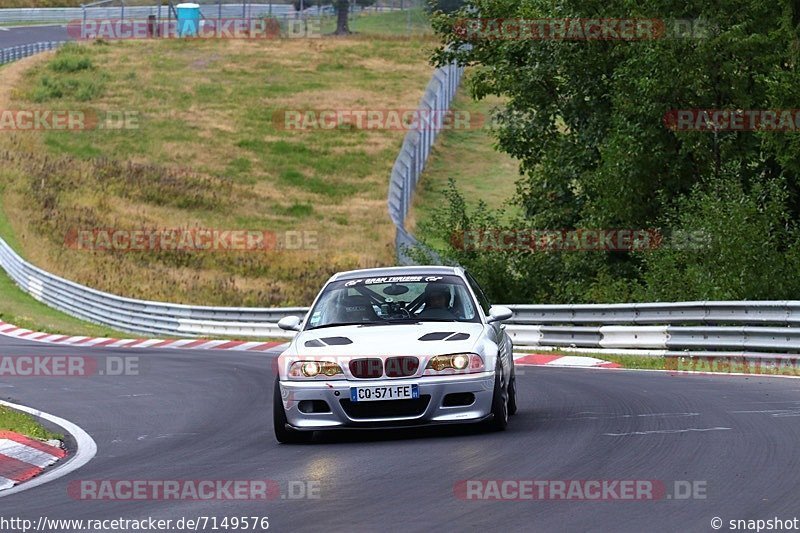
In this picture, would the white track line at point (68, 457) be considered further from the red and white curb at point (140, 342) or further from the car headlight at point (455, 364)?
the red and white curb at point (140, 342)

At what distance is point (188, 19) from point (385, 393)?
88.9 metres

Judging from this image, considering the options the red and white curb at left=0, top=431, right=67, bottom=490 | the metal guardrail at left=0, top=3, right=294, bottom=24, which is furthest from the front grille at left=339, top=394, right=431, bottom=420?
the metal guardrail at left=0, top=3, right=294, bottom=24

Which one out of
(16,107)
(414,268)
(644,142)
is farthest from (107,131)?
(414,268)

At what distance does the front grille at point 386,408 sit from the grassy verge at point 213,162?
94.7ft

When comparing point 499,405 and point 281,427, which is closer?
point 499,405

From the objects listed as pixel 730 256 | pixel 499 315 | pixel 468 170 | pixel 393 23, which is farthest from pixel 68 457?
pixel 393 23

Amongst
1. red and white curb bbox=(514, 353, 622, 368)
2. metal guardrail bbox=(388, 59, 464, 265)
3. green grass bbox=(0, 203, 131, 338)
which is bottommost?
green grass bbox=(0, 203, 131, 338)

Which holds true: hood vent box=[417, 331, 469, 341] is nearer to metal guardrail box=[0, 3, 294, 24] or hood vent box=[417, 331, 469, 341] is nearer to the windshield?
the windshield

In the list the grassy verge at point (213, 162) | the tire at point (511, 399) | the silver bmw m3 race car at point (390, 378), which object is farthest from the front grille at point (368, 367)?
the grassy verge at point (213, 162)

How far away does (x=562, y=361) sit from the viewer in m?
20.5

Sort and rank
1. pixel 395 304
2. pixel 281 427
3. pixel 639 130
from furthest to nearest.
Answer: pixel 639 130
pixel 395 304
pixel 281 427

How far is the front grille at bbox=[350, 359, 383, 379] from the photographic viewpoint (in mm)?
11070

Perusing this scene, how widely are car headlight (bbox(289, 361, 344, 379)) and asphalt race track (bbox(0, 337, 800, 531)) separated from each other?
58 cm

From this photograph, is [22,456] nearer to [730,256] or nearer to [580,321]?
[730,256]
